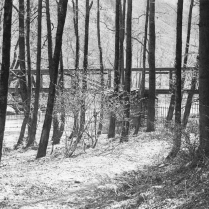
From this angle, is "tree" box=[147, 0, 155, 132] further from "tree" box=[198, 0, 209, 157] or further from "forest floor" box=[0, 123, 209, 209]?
"tree" box=[198, 0, 209, 157]

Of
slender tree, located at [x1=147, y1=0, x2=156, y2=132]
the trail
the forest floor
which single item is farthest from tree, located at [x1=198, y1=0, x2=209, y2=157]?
slender tree, located at [x1=147, y1=0, x2=156, y2=132]

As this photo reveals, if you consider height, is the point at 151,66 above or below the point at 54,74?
above

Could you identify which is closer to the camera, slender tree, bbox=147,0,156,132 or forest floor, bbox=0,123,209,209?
forest floor, bbox=0,123,209,209

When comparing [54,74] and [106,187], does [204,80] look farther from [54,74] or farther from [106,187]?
[54,74]

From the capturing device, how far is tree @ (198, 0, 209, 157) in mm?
8414

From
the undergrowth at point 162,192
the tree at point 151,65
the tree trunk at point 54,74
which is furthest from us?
the tree at point 151,65

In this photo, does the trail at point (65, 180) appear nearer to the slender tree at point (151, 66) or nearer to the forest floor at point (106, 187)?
the forest floor at point (106, 187)

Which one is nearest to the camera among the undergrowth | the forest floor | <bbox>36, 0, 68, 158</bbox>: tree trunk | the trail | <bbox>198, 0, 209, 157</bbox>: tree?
the undergrowth

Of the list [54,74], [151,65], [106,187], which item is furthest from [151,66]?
[106,187]

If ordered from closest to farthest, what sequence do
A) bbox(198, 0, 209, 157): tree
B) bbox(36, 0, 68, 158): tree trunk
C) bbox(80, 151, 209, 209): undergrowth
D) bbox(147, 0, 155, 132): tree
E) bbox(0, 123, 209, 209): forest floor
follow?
1. bbox(80, 151, 209, 209): undergrowth
2. bbox(0, 123, 209, 209): forest floor
3. bbox(198, 0, 209, 157): tree
4. bbox(36, 0, 68, 158): tree trunk
5. bbox(147, 0, 155, 132): tree

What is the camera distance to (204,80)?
9062 mm

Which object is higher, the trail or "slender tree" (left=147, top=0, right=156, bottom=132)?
"slender tree" (left=147, top=0, right=156, bottom=132)

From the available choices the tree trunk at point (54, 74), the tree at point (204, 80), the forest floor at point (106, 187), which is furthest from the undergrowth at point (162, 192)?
the tree trunk at point (54, 74)

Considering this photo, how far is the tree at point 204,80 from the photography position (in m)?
8.41
